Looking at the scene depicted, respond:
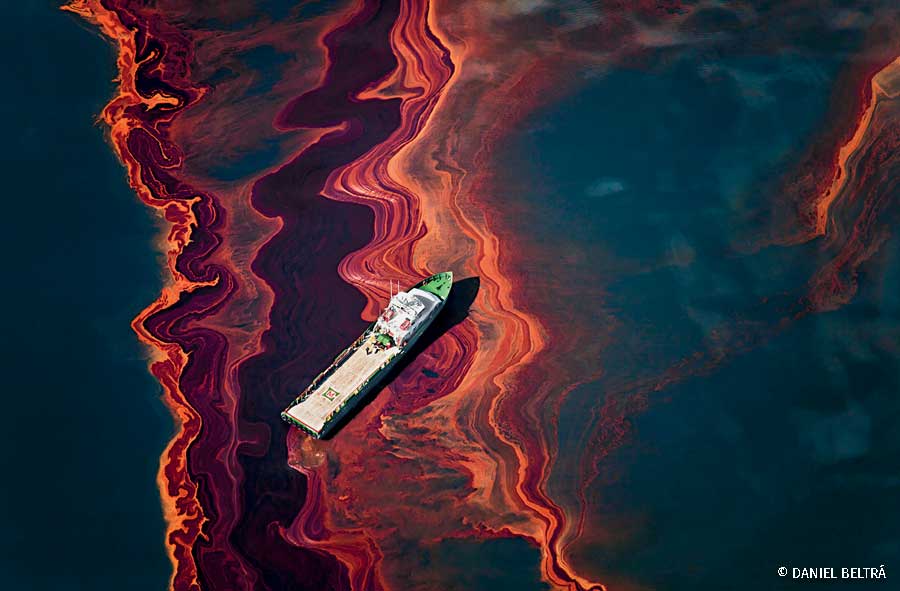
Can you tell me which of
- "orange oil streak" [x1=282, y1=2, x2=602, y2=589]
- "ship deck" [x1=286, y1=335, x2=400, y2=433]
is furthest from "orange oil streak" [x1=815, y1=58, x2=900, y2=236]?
"ship deck" [x1=286, y1=335, x2=400, y2=433]

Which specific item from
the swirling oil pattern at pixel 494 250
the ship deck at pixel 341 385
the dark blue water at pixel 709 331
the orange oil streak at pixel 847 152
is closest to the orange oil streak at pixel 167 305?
the swirling oil pattern at pixel 494 250

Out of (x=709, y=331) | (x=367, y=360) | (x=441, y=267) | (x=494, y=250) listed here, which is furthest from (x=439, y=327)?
(x=709, y=331)

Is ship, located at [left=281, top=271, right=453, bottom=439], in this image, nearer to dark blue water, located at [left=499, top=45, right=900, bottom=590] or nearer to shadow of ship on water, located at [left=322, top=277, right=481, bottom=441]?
shadow of ship on water, located at [left=322, top=277, right=481, bottom=441]

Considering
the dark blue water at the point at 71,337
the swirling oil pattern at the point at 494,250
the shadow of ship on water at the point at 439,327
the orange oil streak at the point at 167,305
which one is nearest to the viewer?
the dark blue water at the point at 71,337

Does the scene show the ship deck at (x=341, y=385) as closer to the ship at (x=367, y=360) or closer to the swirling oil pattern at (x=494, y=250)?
the ship at (x=367, y=360)

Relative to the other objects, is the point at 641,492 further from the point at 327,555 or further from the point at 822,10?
the point at 822,10

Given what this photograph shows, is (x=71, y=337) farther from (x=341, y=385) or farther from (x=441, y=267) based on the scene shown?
(x=441, y=267)

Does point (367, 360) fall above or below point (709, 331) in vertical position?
above

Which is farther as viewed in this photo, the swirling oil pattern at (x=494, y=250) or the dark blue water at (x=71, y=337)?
the swirling oil pattern at (x=494, y=250)
